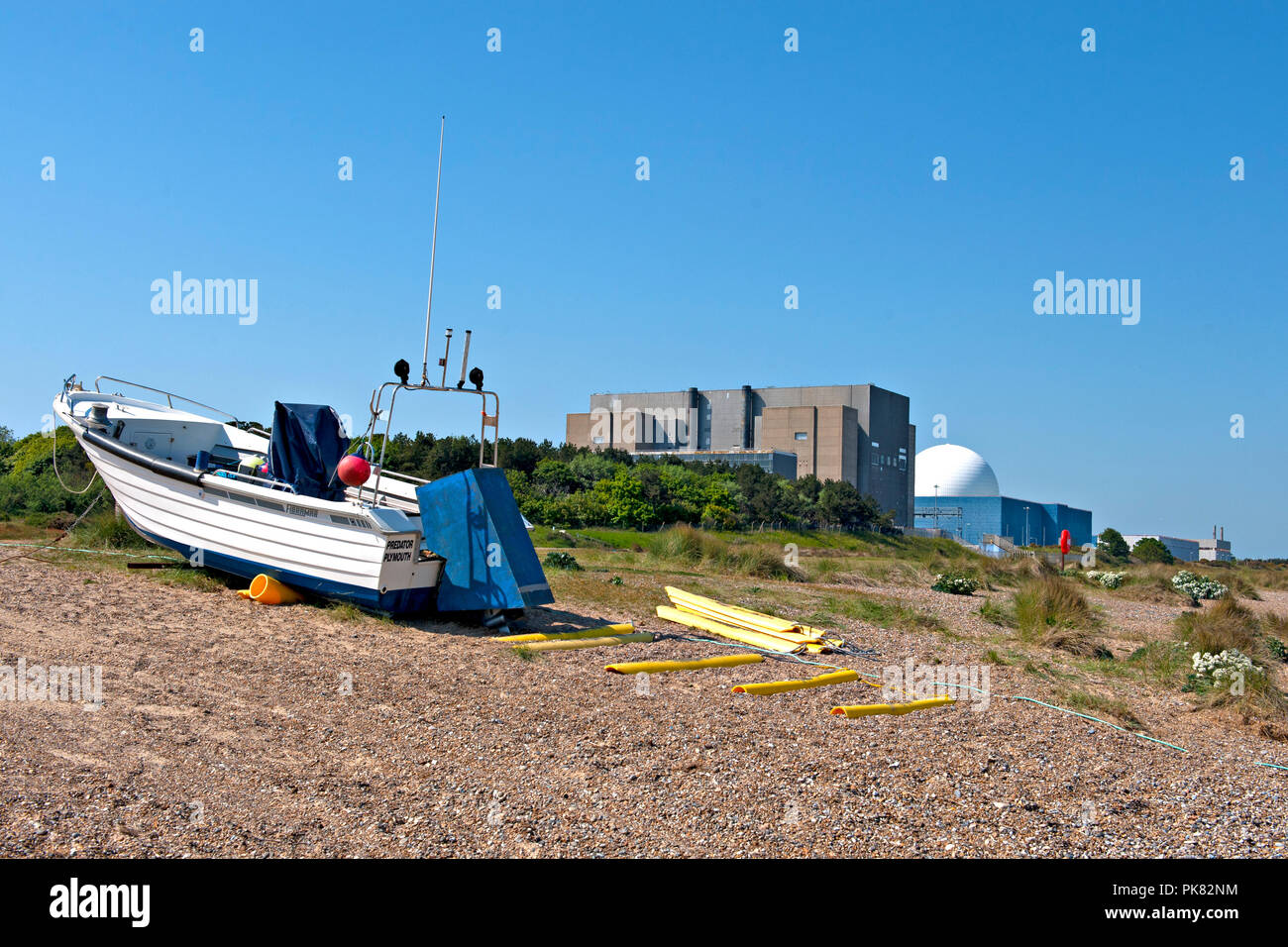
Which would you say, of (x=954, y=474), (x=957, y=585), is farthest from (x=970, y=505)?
(x=957, y=585)

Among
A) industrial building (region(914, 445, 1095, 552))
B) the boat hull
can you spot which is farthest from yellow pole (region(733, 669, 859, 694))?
industrial building (region(914, 445, 1095, 552))

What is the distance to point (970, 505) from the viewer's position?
3679 inches

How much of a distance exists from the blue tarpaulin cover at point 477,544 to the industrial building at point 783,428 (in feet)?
230

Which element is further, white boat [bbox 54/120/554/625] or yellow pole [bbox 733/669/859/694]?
white boat [bbox 54/120/554/625]

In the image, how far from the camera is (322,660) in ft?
29.6

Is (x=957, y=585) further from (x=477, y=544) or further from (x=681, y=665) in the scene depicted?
(x=477, y=544)

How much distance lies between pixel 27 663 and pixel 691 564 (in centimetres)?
1509

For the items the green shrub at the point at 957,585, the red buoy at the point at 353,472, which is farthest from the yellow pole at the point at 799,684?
the green shrub at the point at 957,585

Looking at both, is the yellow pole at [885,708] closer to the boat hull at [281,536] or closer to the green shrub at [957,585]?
the boat hull at [281,536]

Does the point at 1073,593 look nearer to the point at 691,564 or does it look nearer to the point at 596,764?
the point at 691,564

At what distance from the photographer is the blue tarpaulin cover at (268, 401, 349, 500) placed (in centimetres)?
1268

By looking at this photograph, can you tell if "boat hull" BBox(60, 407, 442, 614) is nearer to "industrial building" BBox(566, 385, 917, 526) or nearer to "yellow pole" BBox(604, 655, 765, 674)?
"yellow pole" BBox(604, 655, 765, 674)

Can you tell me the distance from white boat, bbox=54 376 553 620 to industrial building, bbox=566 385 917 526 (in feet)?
226

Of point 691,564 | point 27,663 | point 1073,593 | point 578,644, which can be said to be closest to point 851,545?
point 691,564
